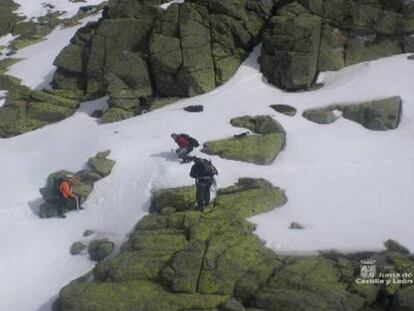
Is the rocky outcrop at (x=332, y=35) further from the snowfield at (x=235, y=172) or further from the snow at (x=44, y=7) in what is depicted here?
the snow at (x=44, y=7)

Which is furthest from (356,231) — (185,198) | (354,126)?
(354,126)

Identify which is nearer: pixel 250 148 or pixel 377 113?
pixel 250 148

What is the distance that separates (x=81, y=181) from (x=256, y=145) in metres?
8.82

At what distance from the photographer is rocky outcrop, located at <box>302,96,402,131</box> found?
95.0 ft

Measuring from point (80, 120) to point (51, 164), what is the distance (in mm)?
5534

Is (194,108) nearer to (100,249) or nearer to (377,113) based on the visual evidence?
(377,113)

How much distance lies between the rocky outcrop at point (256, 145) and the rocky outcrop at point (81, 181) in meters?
5.10

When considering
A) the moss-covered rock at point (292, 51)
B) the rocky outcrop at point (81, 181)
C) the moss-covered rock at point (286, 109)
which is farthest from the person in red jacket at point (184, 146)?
the moss-covered rock at point (292, 51)

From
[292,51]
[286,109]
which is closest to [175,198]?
[286,109]

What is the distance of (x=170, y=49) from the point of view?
34.6 metres

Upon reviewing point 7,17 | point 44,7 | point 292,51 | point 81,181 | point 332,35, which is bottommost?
point 81,181

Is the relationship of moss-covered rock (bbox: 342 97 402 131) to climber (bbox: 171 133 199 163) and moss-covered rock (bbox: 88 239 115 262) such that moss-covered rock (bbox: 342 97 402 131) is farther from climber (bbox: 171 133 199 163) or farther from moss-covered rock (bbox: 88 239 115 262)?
moss-covered rock (bbox: 88 239 115 262)

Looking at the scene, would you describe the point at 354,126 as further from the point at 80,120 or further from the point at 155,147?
the point at 80,120

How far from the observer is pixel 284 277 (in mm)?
17328
